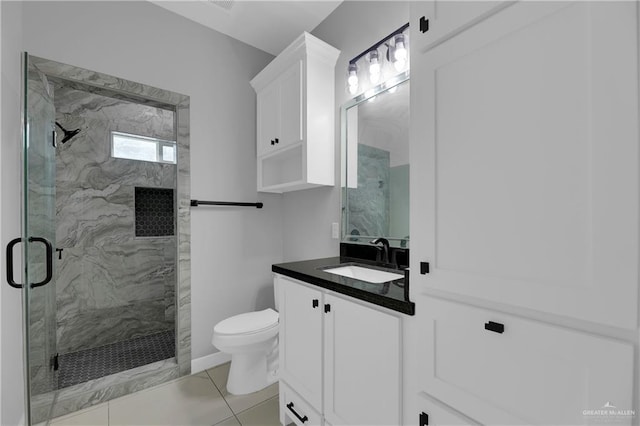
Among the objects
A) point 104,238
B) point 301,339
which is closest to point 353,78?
point 301,339

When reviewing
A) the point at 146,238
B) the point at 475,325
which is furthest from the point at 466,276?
the point at 146,238

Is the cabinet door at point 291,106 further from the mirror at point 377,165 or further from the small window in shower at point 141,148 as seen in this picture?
the small window in shower at point 141,148

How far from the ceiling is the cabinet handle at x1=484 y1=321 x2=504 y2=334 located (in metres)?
2.30

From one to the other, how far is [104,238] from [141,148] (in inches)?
39.9

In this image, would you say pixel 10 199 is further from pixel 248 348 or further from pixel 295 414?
pixel 295 414

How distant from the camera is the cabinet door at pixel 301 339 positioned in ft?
4.49

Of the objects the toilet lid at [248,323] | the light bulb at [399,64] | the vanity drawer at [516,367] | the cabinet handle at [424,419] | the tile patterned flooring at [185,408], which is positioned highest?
the light bulb at [399,64]

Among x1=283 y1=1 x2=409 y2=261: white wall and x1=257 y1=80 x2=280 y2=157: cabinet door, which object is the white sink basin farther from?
x1=257 y1=80 x2=280 y2=157: cabinet door

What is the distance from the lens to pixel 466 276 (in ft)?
2.78

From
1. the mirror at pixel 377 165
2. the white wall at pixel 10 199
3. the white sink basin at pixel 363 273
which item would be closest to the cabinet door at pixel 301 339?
the white sink basin at pixel 363 273

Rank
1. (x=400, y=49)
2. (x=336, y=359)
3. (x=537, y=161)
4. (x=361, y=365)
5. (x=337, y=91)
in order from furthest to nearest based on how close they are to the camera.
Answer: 1. (x=337, y=91)
2. (x=400, y=49)
3. (x=336, y=359)
4. (x=361, y=365)
5. (x=537, y=161)

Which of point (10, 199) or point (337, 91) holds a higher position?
point (337, 91)

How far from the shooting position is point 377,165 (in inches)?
72.6

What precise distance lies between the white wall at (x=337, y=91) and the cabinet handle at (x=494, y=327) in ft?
4.49
